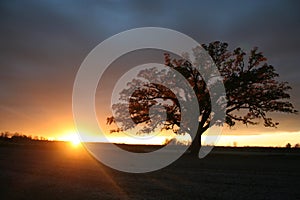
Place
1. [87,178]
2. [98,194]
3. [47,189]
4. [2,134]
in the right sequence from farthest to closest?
[2,134] < [87,178] < [47,189] < [98,194]

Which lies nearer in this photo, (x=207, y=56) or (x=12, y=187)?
(x=12, y=187)

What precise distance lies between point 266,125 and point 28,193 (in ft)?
98.3

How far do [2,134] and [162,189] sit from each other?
206ft

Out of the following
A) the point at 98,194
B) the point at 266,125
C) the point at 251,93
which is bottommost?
the point at 98,194

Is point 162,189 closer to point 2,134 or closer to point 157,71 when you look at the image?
point 157,71

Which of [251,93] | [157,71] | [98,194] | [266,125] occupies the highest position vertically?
[157,71]

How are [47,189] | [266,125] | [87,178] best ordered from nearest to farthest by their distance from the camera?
[47,189] → [87,178] → [266,125]

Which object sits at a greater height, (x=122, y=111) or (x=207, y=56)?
(x=207, y=56)

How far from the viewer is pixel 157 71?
3897 centimetres

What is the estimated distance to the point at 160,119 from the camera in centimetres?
3853

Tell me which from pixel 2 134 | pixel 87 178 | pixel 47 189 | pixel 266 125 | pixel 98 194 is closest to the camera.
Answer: pixel 98 194

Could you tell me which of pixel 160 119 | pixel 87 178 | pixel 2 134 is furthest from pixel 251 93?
pixel 2 134

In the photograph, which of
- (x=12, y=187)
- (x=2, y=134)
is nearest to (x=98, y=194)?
(x=12, y=187)

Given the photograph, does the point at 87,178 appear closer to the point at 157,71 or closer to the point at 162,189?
the point at 162,189
